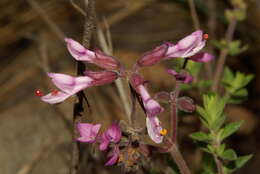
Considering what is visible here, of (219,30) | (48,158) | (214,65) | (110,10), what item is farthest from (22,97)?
(219,30)

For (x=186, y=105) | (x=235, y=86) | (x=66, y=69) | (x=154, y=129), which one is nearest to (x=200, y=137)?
(x=186, y=105)

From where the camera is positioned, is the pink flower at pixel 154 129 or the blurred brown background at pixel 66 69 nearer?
the pink flower at pixel 154 129

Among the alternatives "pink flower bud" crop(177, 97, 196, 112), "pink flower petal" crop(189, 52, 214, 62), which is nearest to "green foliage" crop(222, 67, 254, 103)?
"pink flower petal" crop(189, 52, 214, 62)

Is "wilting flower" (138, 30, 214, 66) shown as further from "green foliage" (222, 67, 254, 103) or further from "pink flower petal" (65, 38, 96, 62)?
"green foliage" (222, 67, 254, 103)

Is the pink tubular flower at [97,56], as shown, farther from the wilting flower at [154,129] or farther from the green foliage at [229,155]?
the green foliage at [229,155]

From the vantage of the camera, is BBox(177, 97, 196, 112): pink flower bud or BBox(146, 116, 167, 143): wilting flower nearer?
BBox(146, 116, 167, 143): wilting flower

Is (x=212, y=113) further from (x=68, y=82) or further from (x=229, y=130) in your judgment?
(x=68, y=82)

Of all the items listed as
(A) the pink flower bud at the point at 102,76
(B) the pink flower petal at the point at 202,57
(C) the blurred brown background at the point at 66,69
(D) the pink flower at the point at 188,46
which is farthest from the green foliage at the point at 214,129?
(C) the blurred brown background at the point at 66,69
